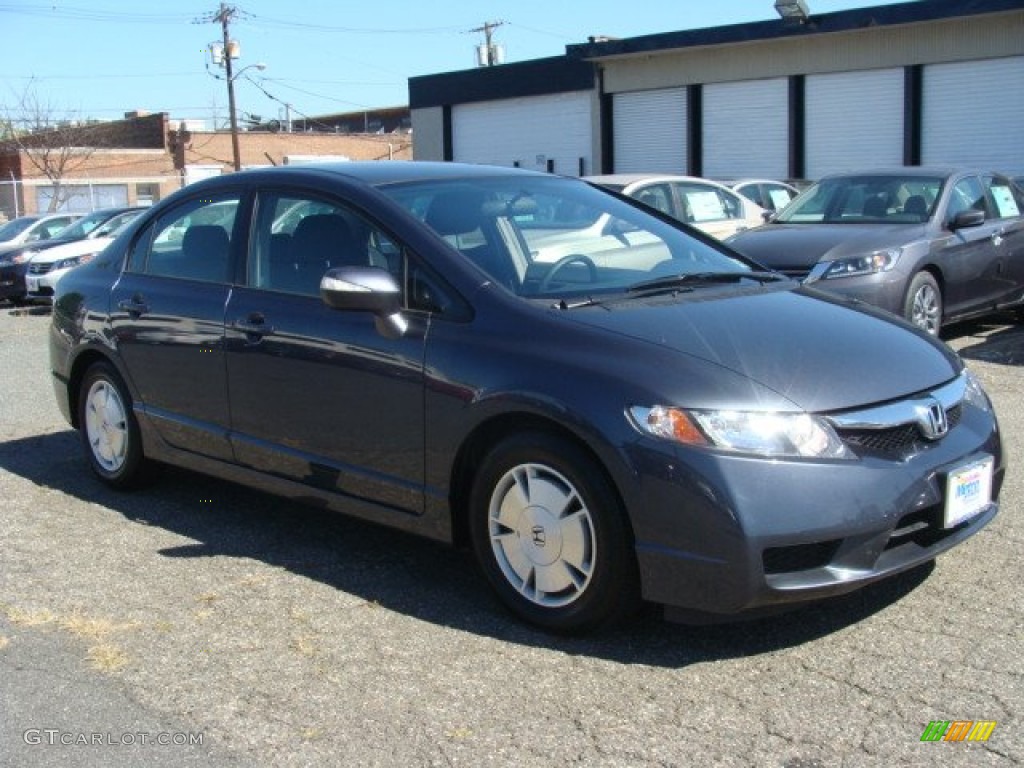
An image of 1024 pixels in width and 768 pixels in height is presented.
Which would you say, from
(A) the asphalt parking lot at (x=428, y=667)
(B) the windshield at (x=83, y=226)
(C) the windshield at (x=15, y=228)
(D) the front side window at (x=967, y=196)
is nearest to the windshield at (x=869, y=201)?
(D) the front side window at (x=967, y=196)

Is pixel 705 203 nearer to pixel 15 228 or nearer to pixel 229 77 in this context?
pixel 15 228

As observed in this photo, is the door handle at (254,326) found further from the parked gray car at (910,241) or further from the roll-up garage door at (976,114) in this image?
the roll-up garage door at (976,114)

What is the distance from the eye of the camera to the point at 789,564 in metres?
3.74

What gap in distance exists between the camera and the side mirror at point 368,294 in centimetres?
446

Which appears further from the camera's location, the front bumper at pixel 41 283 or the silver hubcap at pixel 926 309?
the front bumper at pixel 41 283

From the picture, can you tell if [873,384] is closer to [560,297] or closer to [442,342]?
[560,297]

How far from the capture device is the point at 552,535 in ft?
13.3

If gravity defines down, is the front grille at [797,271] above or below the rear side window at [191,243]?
below

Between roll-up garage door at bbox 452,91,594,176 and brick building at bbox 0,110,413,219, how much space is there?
13039 millimetres

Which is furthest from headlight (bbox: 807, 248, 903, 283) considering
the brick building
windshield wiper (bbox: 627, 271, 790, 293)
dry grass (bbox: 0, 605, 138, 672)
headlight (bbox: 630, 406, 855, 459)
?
the brick building

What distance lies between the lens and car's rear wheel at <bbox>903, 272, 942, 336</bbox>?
9.59 metres

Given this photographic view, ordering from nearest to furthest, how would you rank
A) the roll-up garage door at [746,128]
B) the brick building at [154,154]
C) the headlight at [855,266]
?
the headlight at [855,266]
the roll-up garage door at [746,128]
the brick building at [154,154]

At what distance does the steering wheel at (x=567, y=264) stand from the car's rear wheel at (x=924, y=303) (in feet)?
18.0

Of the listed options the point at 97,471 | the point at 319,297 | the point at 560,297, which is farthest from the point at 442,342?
the point at 97,471
